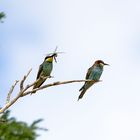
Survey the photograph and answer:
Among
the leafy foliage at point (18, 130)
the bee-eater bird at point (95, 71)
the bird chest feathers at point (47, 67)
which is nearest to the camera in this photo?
the leafy foliage at point (18, 130)

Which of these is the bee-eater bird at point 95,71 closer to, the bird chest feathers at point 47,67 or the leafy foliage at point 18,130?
the bird chest feathers at point 47,67

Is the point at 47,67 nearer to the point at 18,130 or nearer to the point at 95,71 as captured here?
the point at 95,71

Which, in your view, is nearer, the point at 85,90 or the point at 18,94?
the point at 18,94

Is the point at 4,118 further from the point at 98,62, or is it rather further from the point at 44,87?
the point at 98,62

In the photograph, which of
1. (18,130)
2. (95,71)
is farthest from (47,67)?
(18,130)

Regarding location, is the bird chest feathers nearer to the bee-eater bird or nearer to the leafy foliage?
the bee-eater bird

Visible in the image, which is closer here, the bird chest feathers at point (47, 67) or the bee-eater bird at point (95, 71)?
the bee-eater bird at point (95, 71)

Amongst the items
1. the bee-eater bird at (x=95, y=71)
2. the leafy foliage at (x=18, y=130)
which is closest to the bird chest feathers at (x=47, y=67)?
the bee-eater bird at (x=95, y=71)

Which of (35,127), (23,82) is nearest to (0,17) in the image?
(23,82)

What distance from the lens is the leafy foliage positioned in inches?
278

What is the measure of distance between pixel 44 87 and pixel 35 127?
350 centimetres

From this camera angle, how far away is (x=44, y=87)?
35.4 feet

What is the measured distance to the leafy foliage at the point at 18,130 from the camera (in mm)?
7051

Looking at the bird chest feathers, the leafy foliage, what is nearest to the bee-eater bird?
the bird chest feathers
